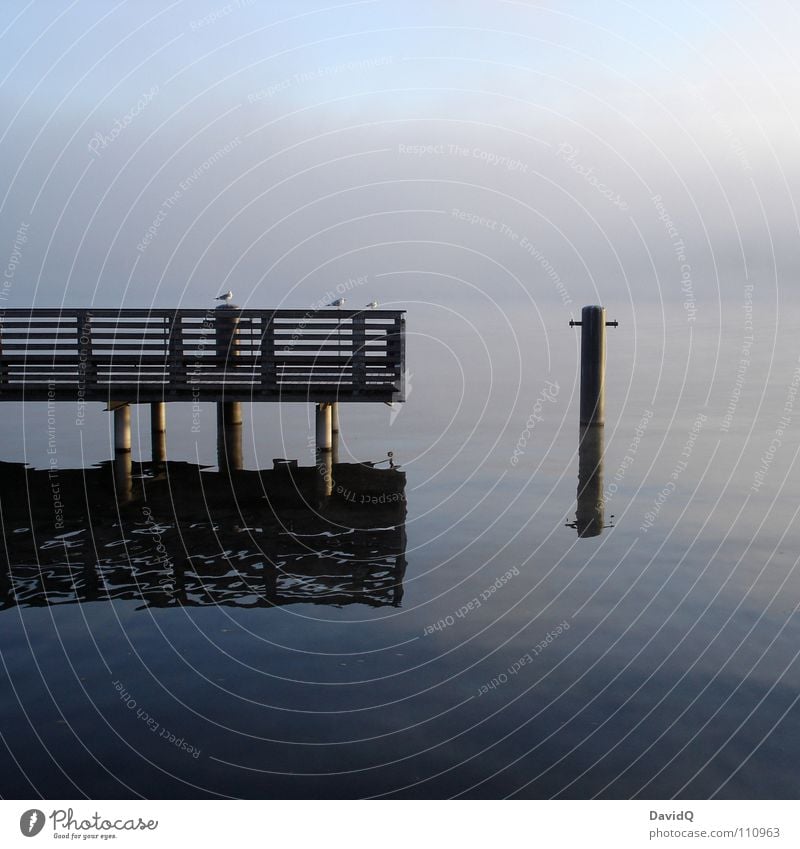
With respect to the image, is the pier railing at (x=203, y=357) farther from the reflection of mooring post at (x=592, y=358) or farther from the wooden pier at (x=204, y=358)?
the reflection of mooring post at (x=592, y=358)

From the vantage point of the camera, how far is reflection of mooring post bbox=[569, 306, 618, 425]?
21.6 meters

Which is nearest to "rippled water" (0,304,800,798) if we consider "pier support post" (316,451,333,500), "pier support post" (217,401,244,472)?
"pier support post" (316,451,333,500)

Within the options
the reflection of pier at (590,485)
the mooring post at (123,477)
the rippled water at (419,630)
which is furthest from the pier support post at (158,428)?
the reflection of pier at (590,485)

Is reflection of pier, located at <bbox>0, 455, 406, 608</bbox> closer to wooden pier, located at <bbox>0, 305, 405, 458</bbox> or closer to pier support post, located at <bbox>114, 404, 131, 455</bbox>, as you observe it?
pier support post, located at <bbox>114, 404, 131, 455</bbox>

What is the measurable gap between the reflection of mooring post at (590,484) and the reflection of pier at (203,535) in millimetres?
2957

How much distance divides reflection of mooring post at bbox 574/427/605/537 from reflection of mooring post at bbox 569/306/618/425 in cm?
53

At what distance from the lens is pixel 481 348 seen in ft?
179

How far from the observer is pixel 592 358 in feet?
72.0

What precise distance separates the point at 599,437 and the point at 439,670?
1372 centimetres

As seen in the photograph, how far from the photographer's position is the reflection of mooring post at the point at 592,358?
70.9 ft

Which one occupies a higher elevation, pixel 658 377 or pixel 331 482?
pixel 658 377
